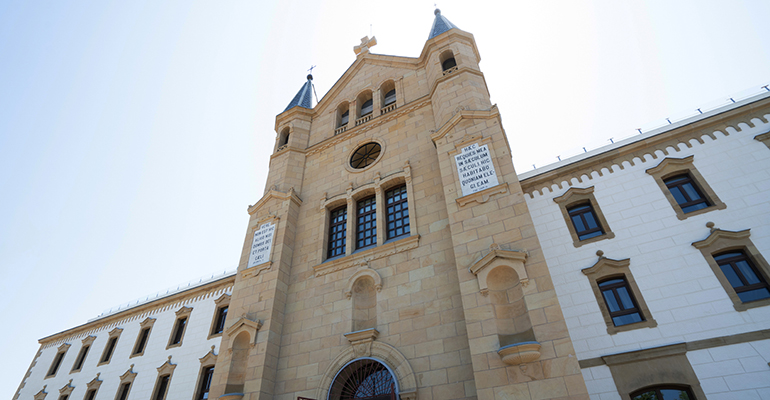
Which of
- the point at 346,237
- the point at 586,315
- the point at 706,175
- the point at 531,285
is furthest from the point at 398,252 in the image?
the point at 706,175

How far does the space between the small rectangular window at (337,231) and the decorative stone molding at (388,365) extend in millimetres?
4499

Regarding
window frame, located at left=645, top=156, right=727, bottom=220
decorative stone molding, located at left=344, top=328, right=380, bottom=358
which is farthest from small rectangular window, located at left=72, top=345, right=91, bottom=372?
window frame, located at left=645, top=156, right=727, bottom=220

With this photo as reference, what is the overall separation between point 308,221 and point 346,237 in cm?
260

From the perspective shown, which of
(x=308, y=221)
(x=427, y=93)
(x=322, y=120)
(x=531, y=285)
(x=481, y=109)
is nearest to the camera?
(x=531, y=285)

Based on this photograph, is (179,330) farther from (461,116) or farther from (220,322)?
(461,116)

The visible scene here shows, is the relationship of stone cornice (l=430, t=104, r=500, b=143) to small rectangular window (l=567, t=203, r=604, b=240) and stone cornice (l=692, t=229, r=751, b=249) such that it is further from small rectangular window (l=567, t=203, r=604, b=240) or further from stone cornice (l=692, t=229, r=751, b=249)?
stone cornice (l=692, t=229, r=751, b=249)

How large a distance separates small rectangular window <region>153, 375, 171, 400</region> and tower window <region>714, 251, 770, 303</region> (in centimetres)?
2469

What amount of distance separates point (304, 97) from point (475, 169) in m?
14.9

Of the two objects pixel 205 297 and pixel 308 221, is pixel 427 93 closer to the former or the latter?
pixel 308 221

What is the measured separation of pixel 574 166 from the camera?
1511 centimetres

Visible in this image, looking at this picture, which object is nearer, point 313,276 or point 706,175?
point 706,175

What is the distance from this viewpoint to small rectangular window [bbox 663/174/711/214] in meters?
12.7

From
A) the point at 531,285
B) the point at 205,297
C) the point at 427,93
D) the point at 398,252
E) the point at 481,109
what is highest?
the point at 427,93

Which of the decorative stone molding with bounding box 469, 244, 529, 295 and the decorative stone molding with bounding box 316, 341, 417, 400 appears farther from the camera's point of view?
the decorative stone molding with bounding box 316, 341, 417, 400
